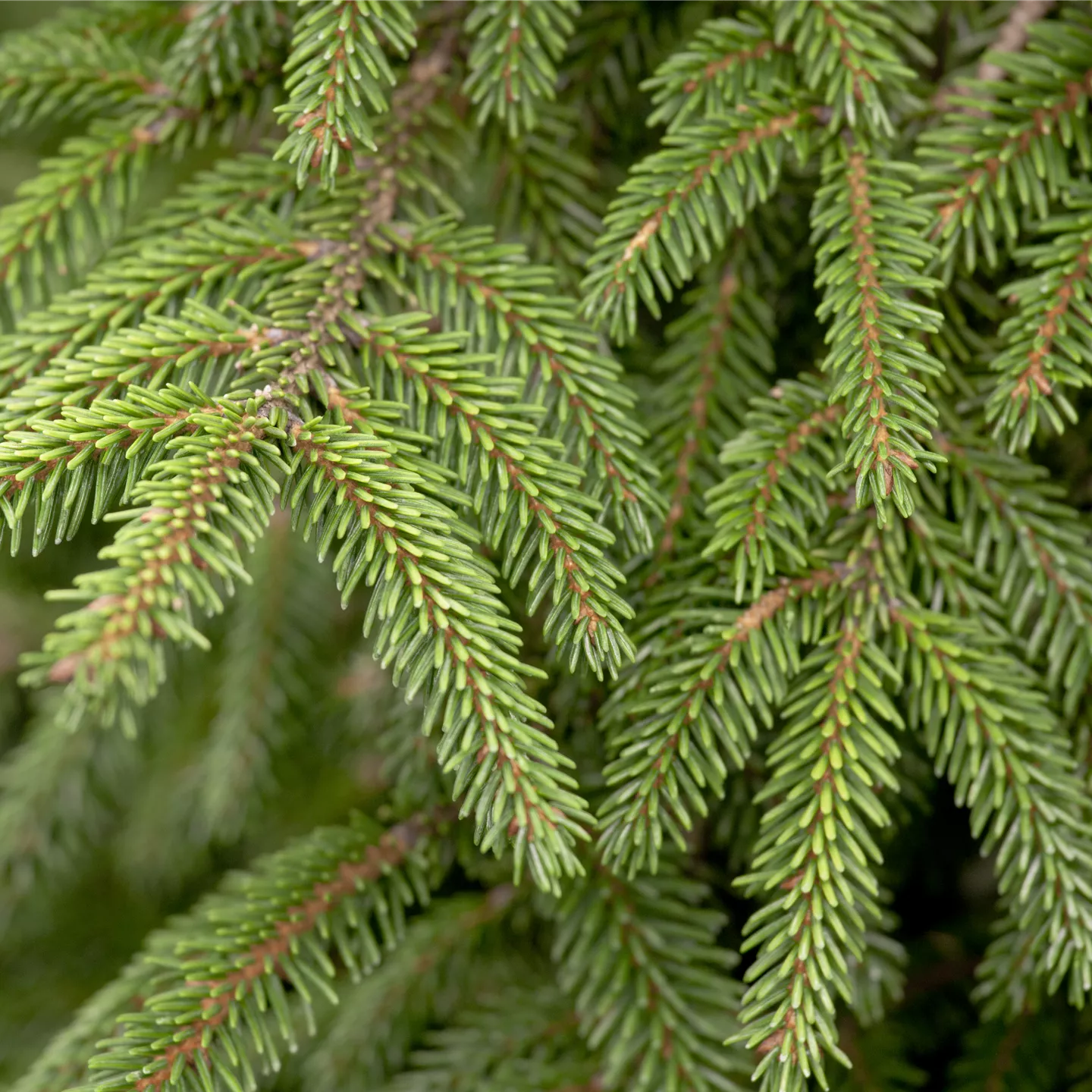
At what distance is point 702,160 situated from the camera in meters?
0.74

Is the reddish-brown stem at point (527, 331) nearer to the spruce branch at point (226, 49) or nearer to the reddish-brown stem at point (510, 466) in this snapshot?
the reddish-brown stem at point (510, 466)

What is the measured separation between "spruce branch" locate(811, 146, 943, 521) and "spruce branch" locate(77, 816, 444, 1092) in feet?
1.62

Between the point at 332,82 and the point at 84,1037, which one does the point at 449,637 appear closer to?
the point at 332,82

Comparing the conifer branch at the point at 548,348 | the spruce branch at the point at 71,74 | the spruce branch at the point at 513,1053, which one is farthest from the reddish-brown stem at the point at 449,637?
the spruce branch at the point at 71,74

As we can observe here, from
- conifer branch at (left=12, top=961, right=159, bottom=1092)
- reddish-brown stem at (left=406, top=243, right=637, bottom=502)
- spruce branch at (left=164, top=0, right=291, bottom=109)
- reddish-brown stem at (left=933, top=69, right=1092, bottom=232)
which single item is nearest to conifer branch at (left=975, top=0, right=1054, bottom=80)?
reddish-brown stem at (left=933, top=69, right=1092, bottom=232)

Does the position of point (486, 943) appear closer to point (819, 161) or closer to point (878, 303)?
point (878, 303)

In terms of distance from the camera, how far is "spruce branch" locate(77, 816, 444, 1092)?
0.67 metres

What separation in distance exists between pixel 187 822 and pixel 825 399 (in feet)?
3.24

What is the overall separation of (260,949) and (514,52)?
0.70 meters

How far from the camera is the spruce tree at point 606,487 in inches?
24.7

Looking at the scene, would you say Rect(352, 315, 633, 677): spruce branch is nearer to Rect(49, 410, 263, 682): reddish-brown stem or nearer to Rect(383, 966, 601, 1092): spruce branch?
Rect(49, 410, 263, 682): reddish-brown stem

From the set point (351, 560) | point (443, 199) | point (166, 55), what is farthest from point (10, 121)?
point (351, 560)

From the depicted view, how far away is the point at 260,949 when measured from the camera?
29.2 inches

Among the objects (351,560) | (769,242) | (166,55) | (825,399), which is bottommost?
(351,560)
